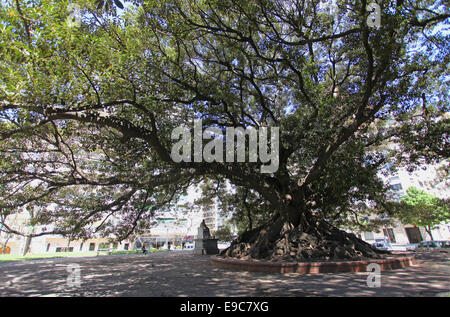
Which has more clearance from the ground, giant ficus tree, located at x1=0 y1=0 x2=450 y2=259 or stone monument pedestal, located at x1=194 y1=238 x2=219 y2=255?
giant ficus tree, located at x1=0 y1=0 x2=450 y2=259

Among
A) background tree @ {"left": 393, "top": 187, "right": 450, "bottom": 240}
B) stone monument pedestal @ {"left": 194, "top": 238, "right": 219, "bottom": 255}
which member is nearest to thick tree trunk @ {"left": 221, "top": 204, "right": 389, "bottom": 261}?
stone monument pedestal @ {"left": 194, "top": 238, "right": 219, "bottom": 255}

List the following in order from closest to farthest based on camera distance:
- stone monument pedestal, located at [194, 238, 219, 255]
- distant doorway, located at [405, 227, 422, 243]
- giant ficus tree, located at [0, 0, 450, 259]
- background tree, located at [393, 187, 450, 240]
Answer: giant ficus tree, located at [0, 0, 450, 259] → stone monument pedestal, located at [194, 238, 219, 255] → background tree, located at [393, 187, 450, 240] → distant doorway, located at [405, 227, 422, 243]

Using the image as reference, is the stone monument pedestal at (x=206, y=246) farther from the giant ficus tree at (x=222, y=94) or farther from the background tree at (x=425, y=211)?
the background tree at (x=425, y=211)

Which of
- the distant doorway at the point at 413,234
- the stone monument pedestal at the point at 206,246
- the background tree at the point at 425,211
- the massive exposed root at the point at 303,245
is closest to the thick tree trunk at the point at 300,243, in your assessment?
the massive exposed root at the point at 303,245

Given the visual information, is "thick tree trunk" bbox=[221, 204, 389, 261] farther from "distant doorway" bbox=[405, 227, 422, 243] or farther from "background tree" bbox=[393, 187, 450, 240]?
"distant doorway" bbox=[405, 227, 422, 243]

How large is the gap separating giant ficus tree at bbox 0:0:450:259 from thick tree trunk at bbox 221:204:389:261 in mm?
54

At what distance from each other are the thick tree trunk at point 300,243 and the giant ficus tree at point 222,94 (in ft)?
0.18

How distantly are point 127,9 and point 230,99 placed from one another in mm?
4450

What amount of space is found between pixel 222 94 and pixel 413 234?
39951mm

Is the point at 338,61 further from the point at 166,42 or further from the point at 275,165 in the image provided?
the point at 166,42

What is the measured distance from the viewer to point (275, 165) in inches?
374

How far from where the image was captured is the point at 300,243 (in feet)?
27.6

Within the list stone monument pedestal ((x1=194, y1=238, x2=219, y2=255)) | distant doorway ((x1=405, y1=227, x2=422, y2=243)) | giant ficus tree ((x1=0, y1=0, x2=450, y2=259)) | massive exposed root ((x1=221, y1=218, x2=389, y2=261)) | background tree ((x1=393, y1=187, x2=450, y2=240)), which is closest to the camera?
giant ficus tree ((x1=0, y1=0, x2=450, y2=259))

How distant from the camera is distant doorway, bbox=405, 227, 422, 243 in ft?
111
